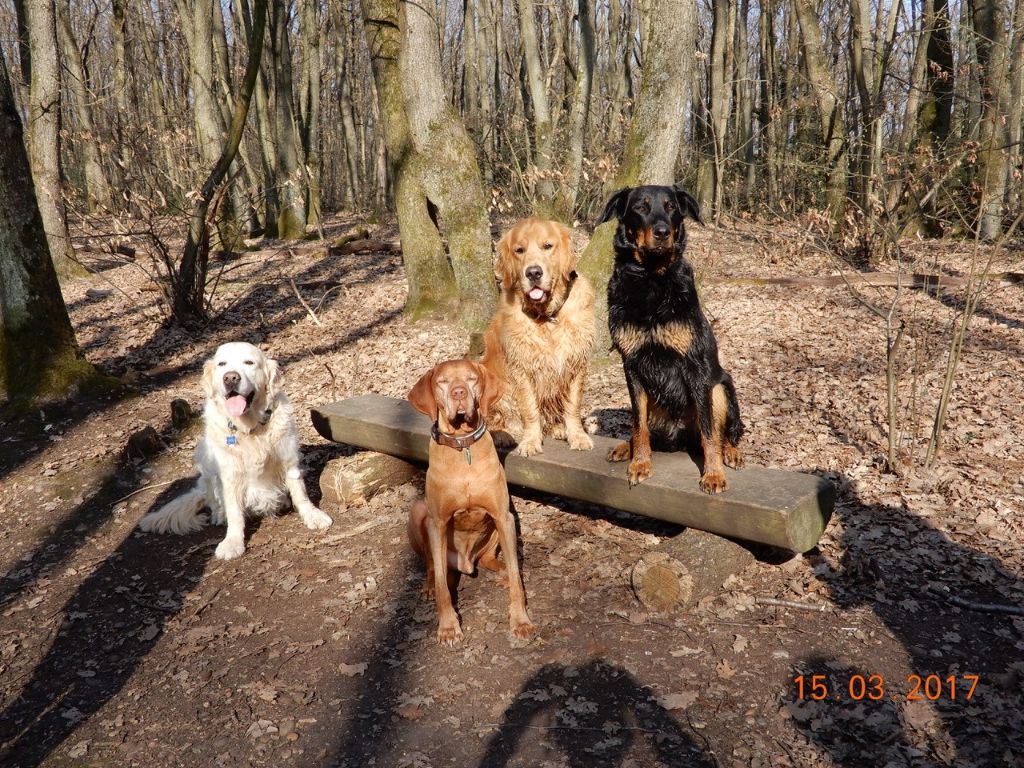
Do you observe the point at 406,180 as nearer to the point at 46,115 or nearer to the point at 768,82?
the point at 46,115

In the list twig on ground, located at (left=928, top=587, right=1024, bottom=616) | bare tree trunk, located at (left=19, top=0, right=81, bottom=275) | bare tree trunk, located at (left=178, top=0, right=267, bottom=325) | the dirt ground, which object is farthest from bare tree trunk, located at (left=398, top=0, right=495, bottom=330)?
twig on ground, located at (left=928, top=587, right=1024, bottom=616)

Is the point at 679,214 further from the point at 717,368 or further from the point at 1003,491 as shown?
the point at 1003,491

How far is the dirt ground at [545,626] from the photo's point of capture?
9.59ft

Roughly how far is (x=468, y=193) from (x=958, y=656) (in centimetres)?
666

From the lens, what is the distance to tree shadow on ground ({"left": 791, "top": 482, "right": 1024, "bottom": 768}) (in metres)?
2.73

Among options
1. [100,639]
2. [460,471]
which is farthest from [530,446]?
[100,639]

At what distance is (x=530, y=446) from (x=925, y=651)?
7.78ft

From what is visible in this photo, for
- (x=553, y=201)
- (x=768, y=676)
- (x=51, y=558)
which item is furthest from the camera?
(x=553, y=201)

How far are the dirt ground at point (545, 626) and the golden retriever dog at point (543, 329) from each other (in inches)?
30.3

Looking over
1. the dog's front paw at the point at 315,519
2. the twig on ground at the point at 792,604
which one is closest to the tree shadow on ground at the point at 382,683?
the dog's front paw at the point at 315,519

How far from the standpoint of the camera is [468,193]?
8312 mm

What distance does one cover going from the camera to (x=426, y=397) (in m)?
3.68

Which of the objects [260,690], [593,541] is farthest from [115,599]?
[593,541]

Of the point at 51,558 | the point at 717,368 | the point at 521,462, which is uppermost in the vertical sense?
the point at 717,368
